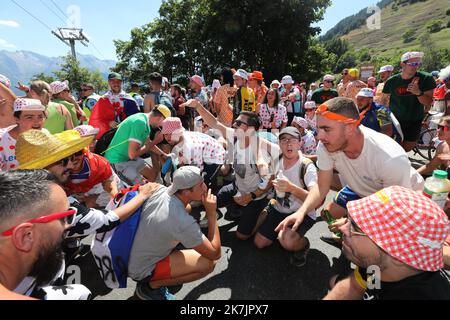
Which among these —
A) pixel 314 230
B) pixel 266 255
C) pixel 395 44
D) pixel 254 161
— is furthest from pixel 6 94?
pixel 395 44

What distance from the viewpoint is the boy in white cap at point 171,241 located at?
221cm

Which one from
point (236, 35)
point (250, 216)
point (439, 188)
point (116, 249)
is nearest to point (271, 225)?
point (250, 216)

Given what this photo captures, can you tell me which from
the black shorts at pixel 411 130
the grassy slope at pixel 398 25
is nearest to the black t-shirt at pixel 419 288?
the black shorts at pixel 411 130

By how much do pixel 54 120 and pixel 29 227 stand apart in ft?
11.6

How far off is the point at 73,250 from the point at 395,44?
434 feet

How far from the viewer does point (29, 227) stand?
4.06ft

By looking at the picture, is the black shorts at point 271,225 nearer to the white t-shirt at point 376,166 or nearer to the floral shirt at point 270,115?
the white t-shirt at point 376,166

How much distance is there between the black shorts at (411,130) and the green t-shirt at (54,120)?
20.4 feet

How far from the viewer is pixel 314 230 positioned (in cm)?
387

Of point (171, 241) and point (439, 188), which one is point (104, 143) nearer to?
point (171, 241)

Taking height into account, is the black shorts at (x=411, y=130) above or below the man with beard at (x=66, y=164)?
below
